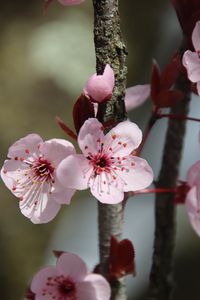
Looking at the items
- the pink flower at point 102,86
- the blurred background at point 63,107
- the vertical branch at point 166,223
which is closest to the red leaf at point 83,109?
the pink flower at point 102,86

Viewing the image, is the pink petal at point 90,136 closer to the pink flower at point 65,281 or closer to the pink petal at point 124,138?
the pink petal at point 124,138

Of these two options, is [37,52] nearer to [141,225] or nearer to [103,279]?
[141,225]

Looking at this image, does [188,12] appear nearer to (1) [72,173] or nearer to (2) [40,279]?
(1) [72,173]

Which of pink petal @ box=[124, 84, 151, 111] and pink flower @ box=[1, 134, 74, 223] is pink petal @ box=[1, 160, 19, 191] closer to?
pink flower @ box=[1, 134, 74, 223]

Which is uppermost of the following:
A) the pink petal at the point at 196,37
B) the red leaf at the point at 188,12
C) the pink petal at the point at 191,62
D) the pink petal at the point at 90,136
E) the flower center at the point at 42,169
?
the red leaf at the point at 188,12

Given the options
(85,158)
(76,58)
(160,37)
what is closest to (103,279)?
(85,158)

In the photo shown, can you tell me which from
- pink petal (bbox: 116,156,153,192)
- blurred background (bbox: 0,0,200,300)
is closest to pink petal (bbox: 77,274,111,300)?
pink petal (bbox: 116,156,153,192)
